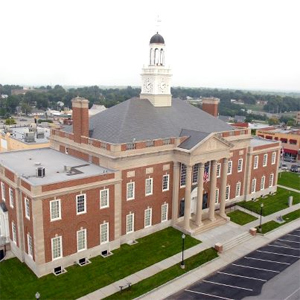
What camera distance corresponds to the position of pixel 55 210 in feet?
102

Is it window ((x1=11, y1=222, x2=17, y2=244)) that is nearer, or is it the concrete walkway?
the concrete walkway

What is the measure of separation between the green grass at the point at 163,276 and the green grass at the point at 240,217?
948 centimetres

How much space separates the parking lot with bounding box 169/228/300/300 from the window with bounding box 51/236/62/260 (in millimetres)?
11438

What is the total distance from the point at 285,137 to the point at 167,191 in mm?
62707

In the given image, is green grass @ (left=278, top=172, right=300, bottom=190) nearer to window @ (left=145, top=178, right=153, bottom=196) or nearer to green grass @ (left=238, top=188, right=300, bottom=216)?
green grass @ (left=238, top=188, right=300, bottom=216)

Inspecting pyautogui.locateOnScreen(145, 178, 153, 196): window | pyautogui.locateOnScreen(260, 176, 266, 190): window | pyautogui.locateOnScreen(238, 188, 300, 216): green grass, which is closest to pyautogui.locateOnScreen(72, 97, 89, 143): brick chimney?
pyautogui.locateOnScreen(145, 178, 153, 196): window

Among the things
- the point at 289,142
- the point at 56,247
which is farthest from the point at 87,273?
the point at 289,142

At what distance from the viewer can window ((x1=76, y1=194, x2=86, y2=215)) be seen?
107 feet

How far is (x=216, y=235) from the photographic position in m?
40.9

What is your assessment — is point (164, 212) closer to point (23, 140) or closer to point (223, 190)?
point (223, 190)

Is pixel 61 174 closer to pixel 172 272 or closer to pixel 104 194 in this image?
pixel 104 194

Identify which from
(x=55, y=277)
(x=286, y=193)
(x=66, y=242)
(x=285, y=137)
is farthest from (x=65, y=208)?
(x=285, y=137)

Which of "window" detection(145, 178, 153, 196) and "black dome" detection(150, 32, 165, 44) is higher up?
"black dome" detection(150, 32, 165, 44)

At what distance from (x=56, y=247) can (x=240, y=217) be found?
26.1 meters
